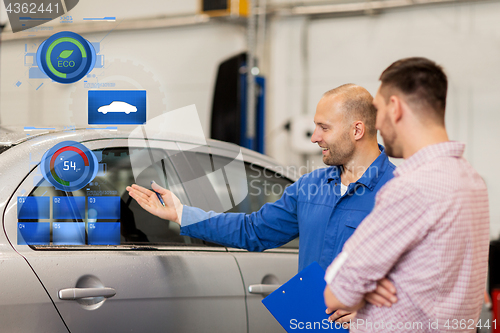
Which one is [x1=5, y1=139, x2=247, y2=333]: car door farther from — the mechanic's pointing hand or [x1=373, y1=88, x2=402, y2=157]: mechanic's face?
Answer: [x1=373, y1=88, x2=402, y2=157]: mechanic's face

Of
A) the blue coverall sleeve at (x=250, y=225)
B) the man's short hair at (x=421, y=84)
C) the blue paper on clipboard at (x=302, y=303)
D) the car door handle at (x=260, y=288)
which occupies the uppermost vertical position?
the man's short hair at (x=421, y=84)

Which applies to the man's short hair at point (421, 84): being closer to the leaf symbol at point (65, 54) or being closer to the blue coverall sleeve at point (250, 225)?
the blue coverall sleeve at point (250, 225)

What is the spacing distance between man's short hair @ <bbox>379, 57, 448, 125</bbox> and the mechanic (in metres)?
0.48

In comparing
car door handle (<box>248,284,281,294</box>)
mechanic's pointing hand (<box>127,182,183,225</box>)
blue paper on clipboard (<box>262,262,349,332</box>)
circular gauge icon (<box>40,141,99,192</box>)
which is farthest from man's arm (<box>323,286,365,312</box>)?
circular gauge icon (<box>40,141,99,192</box>)

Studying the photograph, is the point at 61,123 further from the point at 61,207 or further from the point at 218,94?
the point at 218,94

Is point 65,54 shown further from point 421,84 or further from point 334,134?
point 421,84

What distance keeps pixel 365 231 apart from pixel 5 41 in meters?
1.88

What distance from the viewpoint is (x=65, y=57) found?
1.89 metres

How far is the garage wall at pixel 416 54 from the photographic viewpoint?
547cm

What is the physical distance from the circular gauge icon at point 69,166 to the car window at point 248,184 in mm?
512

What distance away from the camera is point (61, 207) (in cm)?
169

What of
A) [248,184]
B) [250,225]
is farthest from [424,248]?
[248,184]

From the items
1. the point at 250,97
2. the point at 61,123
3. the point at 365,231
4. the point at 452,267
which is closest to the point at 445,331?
the point at 452,267

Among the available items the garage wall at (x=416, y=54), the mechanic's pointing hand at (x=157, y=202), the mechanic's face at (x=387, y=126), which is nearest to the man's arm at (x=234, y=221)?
the mechanic's pointing hand at (x=157, y=202)
